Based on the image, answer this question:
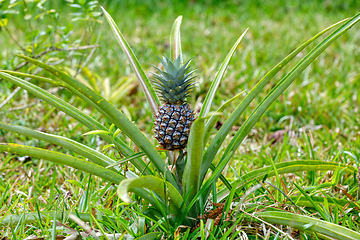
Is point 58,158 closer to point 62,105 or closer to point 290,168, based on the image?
point 62,105

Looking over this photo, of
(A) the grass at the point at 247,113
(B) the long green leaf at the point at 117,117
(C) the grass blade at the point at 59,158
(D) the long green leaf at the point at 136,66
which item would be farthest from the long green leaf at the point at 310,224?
(D) the long green leaf at the point at 136,66

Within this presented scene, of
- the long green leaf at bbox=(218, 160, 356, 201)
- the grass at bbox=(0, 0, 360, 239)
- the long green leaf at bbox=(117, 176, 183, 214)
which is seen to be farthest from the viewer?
the grass at bbox=(0, 0, 360, 239)

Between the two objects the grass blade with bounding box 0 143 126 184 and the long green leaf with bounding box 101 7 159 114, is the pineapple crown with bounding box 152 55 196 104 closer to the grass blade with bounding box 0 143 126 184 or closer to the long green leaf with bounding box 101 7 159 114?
the long green leaf with bounding box 101 7 159 114

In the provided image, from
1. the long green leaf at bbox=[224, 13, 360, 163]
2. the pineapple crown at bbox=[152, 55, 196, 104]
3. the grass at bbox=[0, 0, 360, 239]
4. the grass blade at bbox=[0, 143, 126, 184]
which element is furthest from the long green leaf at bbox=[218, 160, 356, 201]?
the grass blade at bbox=[0, 143, 126, 184]

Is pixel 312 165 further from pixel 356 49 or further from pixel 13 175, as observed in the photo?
pixel 356 49

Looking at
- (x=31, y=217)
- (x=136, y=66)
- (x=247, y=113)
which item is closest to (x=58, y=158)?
(x=31, y=217)

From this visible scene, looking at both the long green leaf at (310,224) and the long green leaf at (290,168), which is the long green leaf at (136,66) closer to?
the long green leaf at (290,168)

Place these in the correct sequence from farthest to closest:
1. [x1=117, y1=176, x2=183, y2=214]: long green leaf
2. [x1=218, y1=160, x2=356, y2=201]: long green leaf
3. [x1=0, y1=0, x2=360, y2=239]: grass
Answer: [x1=0, y1=0, x2=360, y2=239]: grass → [x1=218, y1=160, x2=356, y2=201]: long green leaf → [x1=117, y1=176, x2=183, y2=214]: long green leaf
